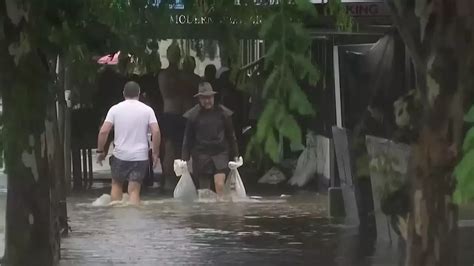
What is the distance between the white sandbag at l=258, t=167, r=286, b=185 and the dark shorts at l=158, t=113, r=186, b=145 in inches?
61.8

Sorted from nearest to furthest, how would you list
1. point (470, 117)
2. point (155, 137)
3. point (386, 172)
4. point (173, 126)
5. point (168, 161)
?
point (470, 117), point (386, 172), point (155, 137), point (173, 126), point (168, 161)

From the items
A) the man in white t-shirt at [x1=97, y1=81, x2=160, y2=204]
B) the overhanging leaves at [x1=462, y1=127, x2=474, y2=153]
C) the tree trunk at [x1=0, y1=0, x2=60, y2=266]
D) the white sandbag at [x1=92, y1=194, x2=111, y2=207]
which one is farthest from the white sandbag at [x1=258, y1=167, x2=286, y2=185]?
the overhanging leaves at [x1=462, y1=127, x2=474, y2=153]

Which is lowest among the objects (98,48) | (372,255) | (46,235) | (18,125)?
(372,255)

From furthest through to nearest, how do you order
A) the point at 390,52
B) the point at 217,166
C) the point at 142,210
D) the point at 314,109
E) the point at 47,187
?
1. the point at 217,166
2. the point at 142,210
3. the point at 390,52
4. the point at 47,187
5. the point at 314,109

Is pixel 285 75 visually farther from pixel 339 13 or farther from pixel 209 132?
pixel 209 132

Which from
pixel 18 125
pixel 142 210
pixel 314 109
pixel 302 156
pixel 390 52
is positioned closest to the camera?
pixel 314 109

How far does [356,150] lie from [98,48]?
511 cm

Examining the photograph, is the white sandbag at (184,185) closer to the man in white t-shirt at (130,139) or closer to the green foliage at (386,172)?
the man in white t-shirt at (130,139)

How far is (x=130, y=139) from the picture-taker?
14.7m

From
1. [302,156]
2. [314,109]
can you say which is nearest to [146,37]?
[314,109]

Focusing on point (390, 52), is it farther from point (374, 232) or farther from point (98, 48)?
point (98, 48)

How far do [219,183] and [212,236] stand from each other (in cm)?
344

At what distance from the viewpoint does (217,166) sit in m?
15.0

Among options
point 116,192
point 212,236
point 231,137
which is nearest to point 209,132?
point 231,137
